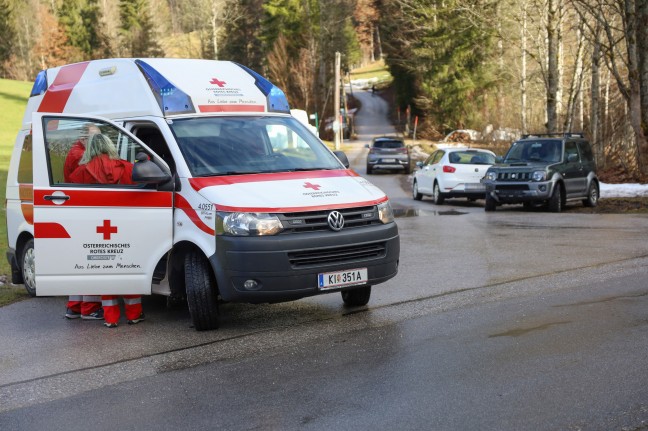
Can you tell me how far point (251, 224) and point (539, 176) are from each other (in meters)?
14.3

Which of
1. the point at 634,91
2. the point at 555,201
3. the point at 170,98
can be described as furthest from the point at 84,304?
the point at 634,91

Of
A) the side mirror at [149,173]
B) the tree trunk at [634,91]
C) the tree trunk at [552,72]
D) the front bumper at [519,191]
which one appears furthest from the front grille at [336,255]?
the tree trunk at [552,72]

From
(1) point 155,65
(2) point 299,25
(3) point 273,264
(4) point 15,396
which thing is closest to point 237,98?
(1) point 155,65

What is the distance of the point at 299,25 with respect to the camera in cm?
8700

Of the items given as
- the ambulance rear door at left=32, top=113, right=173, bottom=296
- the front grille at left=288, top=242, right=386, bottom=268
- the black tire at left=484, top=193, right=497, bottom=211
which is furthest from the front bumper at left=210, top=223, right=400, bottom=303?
the black tire at left=484, top=193, right=497, bottom=211

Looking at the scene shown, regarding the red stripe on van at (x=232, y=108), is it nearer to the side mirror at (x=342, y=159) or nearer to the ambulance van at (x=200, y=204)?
the ambulance van at (x=200, y=204)

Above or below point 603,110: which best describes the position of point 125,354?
below

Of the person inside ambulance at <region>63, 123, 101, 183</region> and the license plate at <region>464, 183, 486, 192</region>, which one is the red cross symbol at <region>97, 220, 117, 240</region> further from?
the license plate at <region>464, 183, 486, 192</region>

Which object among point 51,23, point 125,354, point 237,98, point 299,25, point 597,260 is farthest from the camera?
point 51,23

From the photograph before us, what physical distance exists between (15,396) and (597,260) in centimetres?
773

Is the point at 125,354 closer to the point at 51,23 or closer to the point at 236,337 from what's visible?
the point at 236,337

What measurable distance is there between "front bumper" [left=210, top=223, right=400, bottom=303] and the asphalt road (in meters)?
0.41

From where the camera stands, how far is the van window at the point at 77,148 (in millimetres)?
8156

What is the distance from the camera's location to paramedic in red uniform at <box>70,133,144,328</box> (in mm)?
8148
